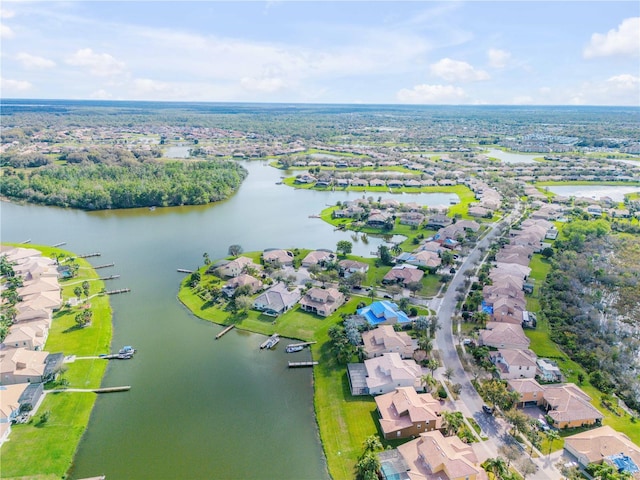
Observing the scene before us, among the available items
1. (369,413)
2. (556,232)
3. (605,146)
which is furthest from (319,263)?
(605,146)

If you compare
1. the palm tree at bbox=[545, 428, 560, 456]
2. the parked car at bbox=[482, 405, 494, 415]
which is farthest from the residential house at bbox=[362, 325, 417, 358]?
the palm tree at bbox=[545, 428, 560, 456]

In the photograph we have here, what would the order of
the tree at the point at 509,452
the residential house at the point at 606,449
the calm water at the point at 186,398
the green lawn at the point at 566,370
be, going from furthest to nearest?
A: the green lawn at the point at 566,370 → the calm water at the point at 186,398 → the tree at the point at 509,452 → the residential house at the point at 606,449

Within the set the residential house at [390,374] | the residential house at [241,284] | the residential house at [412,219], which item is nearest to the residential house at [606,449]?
the residential house at [390,374]

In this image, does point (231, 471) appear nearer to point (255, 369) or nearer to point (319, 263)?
point (255, 369)

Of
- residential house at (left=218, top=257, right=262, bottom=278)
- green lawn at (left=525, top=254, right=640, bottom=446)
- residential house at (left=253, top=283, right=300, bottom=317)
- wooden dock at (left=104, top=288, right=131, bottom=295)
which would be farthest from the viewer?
residential house at (left=218, top=257, right=262, bottom=278)

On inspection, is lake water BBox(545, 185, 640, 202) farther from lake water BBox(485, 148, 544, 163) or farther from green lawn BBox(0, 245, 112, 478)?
green lawn BBox(0, 245, 112, 478)

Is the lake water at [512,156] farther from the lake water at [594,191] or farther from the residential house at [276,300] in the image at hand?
the residential house at [276,300]
